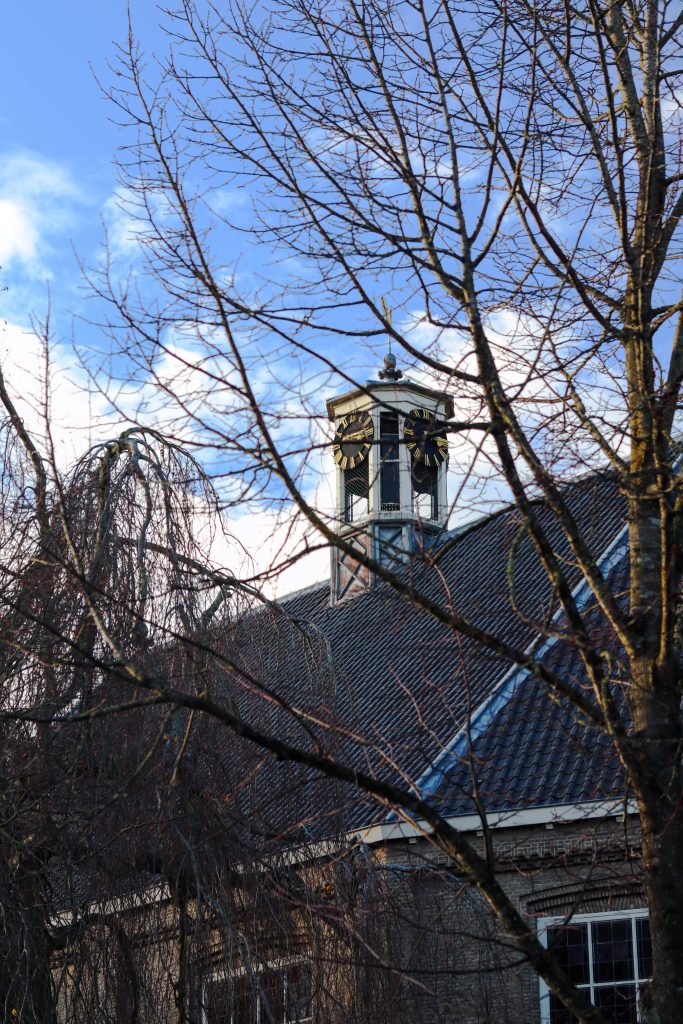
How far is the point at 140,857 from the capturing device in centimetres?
686

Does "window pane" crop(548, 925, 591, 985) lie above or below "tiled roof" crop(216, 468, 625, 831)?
below

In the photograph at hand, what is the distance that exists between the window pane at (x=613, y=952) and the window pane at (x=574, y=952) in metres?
0.09

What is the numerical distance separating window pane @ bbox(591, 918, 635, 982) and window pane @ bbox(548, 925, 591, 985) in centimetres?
9

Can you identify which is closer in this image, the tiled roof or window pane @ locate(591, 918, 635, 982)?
the tiled roof

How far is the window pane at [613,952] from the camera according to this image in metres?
10.8

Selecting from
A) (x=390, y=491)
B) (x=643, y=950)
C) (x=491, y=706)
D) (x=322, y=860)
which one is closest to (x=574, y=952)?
(x=643, y=950)

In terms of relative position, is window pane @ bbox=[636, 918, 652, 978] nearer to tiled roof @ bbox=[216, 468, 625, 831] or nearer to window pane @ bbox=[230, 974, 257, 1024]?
tiled roof @ bbox=[216, 468, 625, 831]

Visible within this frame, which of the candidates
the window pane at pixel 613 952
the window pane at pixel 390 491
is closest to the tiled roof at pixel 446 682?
the window pane at pixel 613 952

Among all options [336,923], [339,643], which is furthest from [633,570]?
[339,643]

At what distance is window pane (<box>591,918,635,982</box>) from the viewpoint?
10812mm

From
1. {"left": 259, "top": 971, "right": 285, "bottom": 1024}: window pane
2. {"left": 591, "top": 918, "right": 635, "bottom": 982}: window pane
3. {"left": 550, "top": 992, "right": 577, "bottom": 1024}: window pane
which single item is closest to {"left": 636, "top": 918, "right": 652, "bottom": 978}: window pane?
{"left": 591, "top": 918, "right": 635, "bottom": 982}: window pane

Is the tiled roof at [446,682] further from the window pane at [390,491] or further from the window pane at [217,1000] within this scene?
the window pane at [390,491]

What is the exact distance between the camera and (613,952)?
10.9 metres

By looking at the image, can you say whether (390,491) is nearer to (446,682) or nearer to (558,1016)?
(558,1016)
